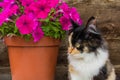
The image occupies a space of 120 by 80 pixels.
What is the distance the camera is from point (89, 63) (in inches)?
91.4

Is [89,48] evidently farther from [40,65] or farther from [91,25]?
[40,65]

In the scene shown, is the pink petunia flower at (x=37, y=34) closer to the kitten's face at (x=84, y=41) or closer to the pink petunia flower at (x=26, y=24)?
the pink petunia flower at (x=26, y=24)

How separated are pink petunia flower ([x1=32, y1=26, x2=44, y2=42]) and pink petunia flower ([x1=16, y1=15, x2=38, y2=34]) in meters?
0.04

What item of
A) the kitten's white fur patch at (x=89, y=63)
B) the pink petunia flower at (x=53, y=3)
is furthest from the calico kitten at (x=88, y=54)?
the pink petunia flower at (x=53, y=3)

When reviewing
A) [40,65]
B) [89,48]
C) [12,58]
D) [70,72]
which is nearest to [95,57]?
[89,48]

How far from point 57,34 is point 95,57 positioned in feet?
1.10

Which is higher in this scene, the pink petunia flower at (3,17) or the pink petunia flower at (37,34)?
the pink petunia flower at (3,17)

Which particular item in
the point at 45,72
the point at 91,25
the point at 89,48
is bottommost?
the point at 45,72

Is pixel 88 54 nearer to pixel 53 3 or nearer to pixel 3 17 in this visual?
pixel 53 3

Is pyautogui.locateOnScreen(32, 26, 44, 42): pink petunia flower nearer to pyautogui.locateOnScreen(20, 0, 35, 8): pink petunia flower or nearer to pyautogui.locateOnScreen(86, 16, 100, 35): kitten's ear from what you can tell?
pyautogui.locateOnScreen(20, 0, 35, 8): pink petunia flower

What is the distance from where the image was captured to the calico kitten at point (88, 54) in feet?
7.35

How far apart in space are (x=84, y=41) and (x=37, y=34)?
1.14 ft

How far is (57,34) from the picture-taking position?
2480 mm

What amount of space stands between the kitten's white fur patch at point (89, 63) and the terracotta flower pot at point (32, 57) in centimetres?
23
